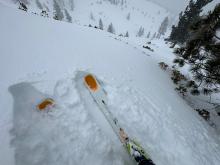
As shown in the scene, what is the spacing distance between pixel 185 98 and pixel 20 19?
33.6ft

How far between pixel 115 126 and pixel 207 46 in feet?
14.5

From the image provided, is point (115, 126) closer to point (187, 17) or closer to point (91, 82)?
point (91, 82)

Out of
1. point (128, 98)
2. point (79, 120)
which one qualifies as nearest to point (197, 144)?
point (128, 98)

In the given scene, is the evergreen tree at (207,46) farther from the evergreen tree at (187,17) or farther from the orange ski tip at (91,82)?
the evergreen tree at (187,17)

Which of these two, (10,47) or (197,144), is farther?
(10,47)

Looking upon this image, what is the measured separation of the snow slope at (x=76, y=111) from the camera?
314 cm

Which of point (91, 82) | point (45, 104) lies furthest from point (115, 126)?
point (45, 104)

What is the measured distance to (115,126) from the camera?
12.8 ft

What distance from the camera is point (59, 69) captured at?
527 centimetres

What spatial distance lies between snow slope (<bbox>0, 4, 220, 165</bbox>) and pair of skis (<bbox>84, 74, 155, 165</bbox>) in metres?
0.20

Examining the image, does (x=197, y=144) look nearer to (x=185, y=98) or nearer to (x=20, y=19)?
(x=185, y=98)

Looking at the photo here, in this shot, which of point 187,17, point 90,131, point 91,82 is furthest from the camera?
point 187,17

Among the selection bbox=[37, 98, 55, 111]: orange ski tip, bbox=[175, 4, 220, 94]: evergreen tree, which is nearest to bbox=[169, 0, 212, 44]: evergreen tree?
bbox=[175, 4, 220, 94]: evergreen tree

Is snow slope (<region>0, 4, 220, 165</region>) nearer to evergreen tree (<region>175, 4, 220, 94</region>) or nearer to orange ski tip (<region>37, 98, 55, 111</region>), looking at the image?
orange ski tip (<region>37, 98, 55, 111</region>)
